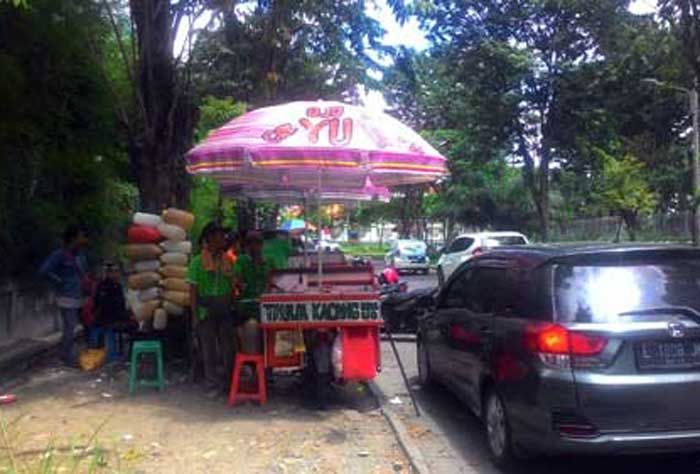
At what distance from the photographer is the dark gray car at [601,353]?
5730 mm

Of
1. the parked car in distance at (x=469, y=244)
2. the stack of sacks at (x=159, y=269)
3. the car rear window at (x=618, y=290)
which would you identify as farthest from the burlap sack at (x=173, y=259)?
the parked car in distance at (x=469, y=244)

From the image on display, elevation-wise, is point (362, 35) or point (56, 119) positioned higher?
point (362, 35)

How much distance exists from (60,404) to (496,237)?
1963 cm

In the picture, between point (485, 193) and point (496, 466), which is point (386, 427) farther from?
point (485, 193)

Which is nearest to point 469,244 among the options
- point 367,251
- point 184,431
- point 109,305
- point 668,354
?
point 109,305

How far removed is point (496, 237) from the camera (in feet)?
88.3

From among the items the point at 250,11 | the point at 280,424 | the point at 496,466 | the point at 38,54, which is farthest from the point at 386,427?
the point at 250,11

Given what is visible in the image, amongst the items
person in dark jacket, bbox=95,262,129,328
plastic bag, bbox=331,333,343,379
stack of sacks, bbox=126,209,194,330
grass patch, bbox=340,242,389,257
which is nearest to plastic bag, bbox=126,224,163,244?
stack of sacks, bbox=126,209,194,330

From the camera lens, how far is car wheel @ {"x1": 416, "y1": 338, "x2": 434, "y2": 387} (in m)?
9.50

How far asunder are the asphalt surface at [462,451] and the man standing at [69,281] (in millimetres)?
3990

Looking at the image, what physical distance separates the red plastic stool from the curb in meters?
1.22

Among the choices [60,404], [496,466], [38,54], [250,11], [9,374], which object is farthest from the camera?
[250,11]

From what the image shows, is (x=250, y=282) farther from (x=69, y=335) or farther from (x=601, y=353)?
(x=601, y=353)

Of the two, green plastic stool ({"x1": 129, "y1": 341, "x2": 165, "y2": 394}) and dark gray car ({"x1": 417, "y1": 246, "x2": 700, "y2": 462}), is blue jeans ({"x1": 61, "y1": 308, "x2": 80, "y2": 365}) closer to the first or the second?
green plastic stool ({"x1": 129, "y1": 341, "x2": 165, "y2": 394})
